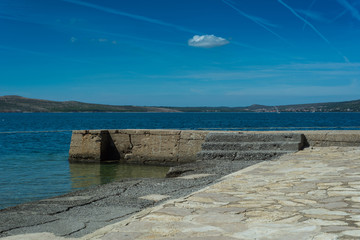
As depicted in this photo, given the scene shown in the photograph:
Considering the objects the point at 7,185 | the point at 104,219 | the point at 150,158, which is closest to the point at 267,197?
the point at 104,219

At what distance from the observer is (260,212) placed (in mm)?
3881

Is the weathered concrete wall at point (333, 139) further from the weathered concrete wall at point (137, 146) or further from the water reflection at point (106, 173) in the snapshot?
the water reflection at point (106, 173)

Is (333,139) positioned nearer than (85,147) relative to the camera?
Yes

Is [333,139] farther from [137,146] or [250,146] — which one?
[137,146]

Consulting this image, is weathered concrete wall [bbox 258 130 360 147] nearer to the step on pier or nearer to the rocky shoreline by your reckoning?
the step on pier

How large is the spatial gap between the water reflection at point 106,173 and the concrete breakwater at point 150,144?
364 mm

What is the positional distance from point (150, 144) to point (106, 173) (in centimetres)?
174

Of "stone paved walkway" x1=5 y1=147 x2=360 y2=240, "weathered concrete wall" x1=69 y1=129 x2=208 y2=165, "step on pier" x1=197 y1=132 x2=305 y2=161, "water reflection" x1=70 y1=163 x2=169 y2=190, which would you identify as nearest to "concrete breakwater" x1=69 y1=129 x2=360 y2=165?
"weathered concrete wall" x1=69 y1=129 x2=208 y2=165

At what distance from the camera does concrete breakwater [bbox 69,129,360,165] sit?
33.1 feet

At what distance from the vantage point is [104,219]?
4066 millimetres

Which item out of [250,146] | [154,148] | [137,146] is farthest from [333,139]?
[137,146]

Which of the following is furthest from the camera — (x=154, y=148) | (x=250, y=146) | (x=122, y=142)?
(x=122, y=142)

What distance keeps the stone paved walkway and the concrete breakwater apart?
12.9ft

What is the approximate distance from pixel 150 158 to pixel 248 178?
625 cm
